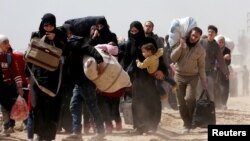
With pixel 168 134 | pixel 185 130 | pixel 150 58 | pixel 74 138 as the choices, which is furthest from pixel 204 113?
pixel 74 138

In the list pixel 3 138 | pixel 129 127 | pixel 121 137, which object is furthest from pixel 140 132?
pixel 3 138

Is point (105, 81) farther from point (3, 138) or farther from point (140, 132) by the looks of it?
point (3, 138)

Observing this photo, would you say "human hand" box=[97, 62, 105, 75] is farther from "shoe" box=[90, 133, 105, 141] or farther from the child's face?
the child's face

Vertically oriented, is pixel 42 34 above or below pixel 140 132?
above

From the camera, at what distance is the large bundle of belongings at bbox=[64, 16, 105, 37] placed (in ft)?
27.8

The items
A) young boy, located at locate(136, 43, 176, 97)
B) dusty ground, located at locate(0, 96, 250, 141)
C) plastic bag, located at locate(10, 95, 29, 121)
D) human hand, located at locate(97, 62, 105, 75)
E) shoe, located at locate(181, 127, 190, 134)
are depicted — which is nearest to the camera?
human hand, located at locate(97, 62, 105, 75)

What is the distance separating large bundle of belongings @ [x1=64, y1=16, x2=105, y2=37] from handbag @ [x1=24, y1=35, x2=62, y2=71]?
176 cm

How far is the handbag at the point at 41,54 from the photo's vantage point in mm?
6680

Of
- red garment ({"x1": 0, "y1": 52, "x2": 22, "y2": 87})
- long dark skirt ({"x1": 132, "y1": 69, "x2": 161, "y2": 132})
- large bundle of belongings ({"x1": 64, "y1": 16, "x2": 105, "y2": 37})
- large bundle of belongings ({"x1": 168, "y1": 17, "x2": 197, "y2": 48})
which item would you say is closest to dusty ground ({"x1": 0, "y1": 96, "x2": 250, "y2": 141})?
long dark skirt ({"x1": 132, "y1": 69, "x2": 161, "y2": 132})

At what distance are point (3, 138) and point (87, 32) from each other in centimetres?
214

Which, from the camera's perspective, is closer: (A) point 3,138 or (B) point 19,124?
(A) point 3,138

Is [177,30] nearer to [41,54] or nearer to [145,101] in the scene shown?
[145,101]

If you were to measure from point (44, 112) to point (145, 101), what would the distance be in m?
2.21

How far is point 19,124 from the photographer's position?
10.4 meters
